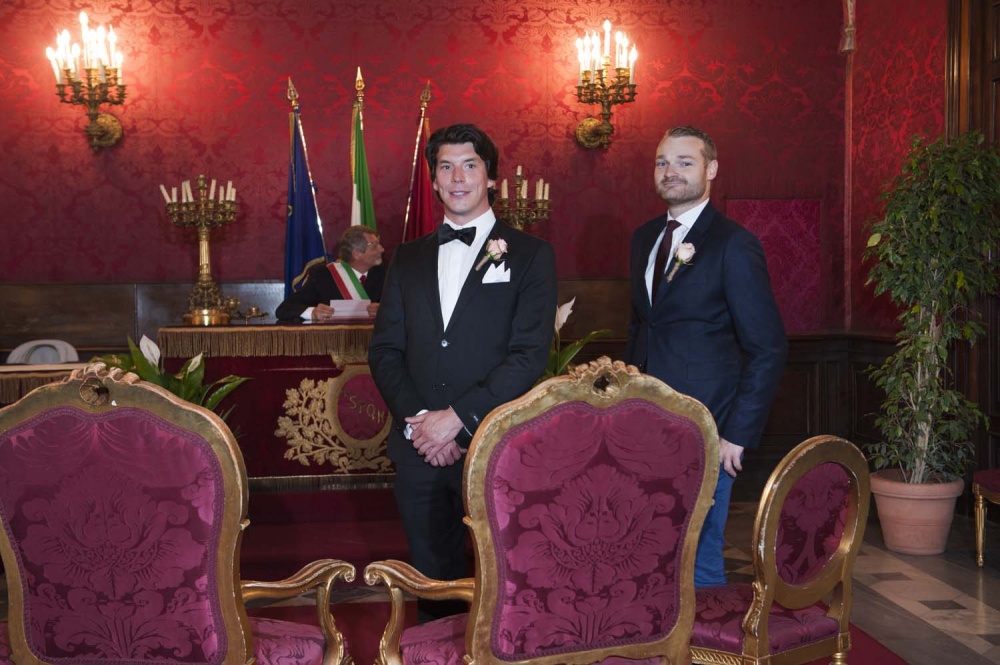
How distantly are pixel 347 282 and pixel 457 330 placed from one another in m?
3.30

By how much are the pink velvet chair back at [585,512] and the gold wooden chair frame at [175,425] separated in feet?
1.33

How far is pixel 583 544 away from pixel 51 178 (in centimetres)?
537

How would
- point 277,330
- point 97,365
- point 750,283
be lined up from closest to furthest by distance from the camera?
point 97,365
point 750,283
point 277,330

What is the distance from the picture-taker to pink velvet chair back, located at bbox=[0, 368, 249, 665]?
1798 mm

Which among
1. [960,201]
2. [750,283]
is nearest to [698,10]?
[960,201]

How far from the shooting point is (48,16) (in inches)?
242

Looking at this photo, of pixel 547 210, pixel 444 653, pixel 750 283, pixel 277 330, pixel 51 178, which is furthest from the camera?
pixel 51 178

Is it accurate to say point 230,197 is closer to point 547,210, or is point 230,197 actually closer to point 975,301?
point 547,210

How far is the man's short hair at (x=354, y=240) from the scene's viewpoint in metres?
5.82

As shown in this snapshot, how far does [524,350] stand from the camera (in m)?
2.55

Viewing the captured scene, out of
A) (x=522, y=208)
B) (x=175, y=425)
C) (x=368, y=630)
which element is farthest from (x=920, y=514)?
(x=175, y=425)

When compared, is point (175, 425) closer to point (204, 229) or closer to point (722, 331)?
point (722, 331)

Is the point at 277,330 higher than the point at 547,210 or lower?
lower

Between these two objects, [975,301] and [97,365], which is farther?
[975,301]
